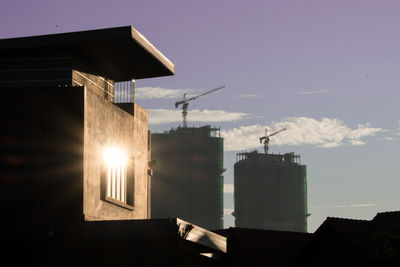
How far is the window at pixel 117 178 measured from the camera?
4454cm

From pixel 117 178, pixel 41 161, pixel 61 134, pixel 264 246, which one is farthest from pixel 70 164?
pixel 264 246

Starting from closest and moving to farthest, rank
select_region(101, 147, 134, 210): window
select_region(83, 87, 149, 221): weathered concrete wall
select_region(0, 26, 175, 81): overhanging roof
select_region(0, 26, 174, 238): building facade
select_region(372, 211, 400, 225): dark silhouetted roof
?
select_region(0, 26, 174, 238): building facade < select_region(83, 87, 149, 221): weathered concrete wall < select_region(0, 26, 175, 81): overhanging roof < select_region(101, 147, 134, 210): window < select_region(372, 211, 400, 225): dark silhouetted roof

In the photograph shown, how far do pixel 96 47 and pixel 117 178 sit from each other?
351 inches

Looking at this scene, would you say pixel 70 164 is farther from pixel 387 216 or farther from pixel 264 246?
pixel 387 216

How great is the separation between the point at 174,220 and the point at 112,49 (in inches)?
570

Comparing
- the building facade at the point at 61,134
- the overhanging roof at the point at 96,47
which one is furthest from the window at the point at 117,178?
the overhanging roof at the point at 96,47

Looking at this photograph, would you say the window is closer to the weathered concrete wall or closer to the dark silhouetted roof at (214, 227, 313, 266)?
the weathered concrete wall

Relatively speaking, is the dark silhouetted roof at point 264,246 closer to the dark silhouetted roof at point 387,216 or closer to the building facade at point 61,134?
the dark silhouetted roof at point 387,216

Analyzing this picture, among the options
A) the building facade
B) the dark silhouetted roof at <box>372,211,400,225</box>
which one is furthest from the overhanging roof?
the dark silhouetted roof at <box>372,211,400,225</box>

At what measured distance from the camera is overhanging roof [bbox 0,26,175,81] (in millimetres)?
44156

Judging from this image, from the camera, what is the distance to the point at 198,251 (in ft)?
125

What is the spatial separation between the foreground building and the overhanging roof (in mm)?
63

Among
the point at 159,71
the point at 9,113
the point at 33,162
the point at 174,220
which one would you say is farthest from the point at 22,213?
the point at 159,71

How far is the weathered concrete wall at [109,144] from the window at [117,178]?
1.27 ft
